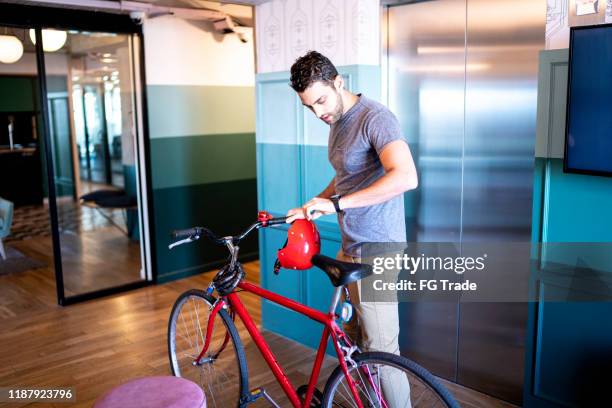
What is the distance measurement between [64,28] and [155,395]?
3.32 m

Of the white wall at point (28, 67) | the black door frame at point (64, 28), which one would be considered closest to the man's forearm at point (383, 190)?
the black door frame at point (64, 28)

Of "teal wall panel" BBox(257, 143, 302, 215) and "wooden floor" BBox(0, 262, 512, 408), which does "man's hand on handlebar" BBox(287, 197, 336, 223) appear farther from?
"teal wall panel" BBox(257, 143, 302, 215)

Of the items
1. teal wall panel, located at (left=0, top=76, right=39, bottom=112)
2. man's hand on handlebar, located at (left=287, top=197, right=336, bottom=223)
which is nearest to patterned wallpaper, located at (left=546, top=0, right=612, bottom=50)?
man's hand on handlebar, located at (left=287, top=197, right=336, bottom=223)

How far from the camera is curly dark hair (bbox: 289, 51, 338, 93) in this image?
209 centimetres

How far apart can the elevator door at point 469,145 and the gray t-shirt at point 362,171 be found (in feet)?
2.85

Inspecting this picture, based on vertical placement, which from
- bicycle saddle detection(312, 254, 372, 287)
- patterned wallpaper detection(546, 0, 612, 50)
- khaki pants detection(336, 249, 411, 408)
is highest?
patterned wallpaper detection(546, 0, 612, 50)

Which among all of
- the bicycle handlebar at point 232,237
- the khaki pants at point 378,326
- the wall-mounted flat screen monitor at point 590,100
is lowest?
the khaki pants at point 378,326

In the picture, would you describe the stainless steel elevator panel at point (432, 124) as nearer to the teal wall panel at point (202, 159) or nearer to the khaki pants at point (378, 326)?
the khaki pants at point (378, 326)

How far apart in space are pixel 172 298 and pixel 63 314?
2.67 ft

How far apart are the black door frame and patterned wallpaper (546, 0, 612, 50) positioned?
3309 mm

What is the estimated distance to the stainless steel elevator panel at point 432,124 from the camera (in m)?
3.01

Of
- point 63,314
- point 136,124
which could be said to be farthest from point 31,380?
point 136,124

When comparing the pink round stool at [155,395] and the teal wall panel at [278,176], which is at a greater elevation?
the teal wall panel at [278,176]

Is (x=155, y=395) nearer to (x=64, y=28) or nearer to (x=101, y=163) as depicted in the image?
(x=64, y=28)
